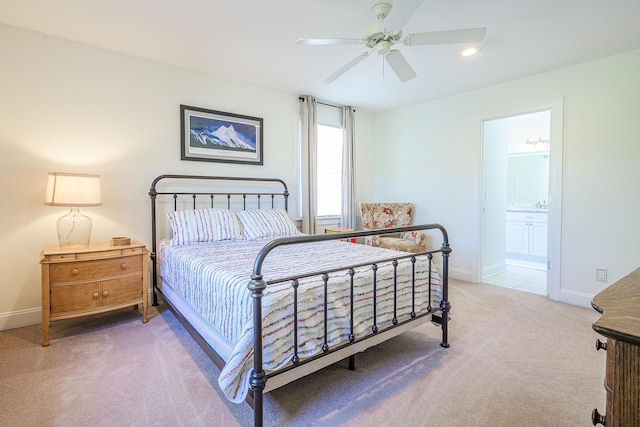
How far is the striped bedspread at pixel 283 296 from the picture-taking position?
1478 mm

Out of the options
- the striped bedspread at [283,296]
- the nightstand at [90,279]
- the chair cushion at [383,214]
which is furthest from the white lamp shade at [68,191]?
the chair cushion at [383,214]

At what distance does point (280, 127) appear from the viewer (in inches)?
165

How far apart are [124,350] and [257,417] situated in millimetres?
1476

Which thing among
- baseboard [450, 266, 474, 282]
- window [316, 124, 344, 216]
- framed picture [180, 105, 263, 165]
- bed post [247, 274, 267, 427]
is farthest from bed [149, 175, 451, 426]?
baseboard [450, 266, 474, 282]

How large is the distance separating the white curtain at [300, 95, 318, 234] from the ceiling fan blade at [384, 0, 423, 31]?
2.33m

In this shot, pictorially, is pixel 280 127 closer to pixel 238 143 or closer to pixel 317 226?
pixel 238 143

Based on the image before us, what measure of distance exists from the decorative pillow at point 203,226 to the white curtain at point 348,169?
2.00m

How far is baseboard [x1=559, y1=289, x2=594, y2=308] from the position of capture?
3.24 m

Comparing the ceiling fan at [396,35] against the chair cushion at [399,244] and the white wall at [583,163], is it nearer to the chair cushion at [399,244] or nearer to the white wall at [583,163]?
the white wall at [583,163]

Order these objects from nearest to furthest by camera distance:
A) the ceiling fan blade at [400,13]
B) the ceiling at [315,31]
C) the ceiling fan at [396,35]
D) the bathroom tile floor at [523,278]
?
the ceiling fan blade at [400,13]
the ceiling fan at [396,35]
the ceiling at [315,31]
the bathroom tile floor at [523,278]

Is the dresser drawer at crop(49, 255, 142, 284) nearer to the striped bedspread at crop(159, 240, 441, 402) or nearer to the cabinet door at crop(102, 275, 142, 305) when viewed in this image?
the cabinet door at crop(102, 275, 142, 305)

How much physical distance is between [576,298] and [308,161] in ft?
11.5

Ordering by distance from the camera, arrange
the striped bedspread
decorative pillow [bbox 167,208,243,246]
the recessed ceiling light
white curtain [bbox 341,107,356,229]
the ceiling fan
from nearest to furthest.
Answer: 1. the striped bedspread
2. the ceiling fan
3. the recessed ceiling light
4. decorative pillow [bbox 167,208,243,246]
5. white curtain [bbox 341,107,356,229]

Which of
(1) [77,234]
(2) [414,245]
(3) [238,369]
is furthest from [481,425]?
(1) [77,234]
